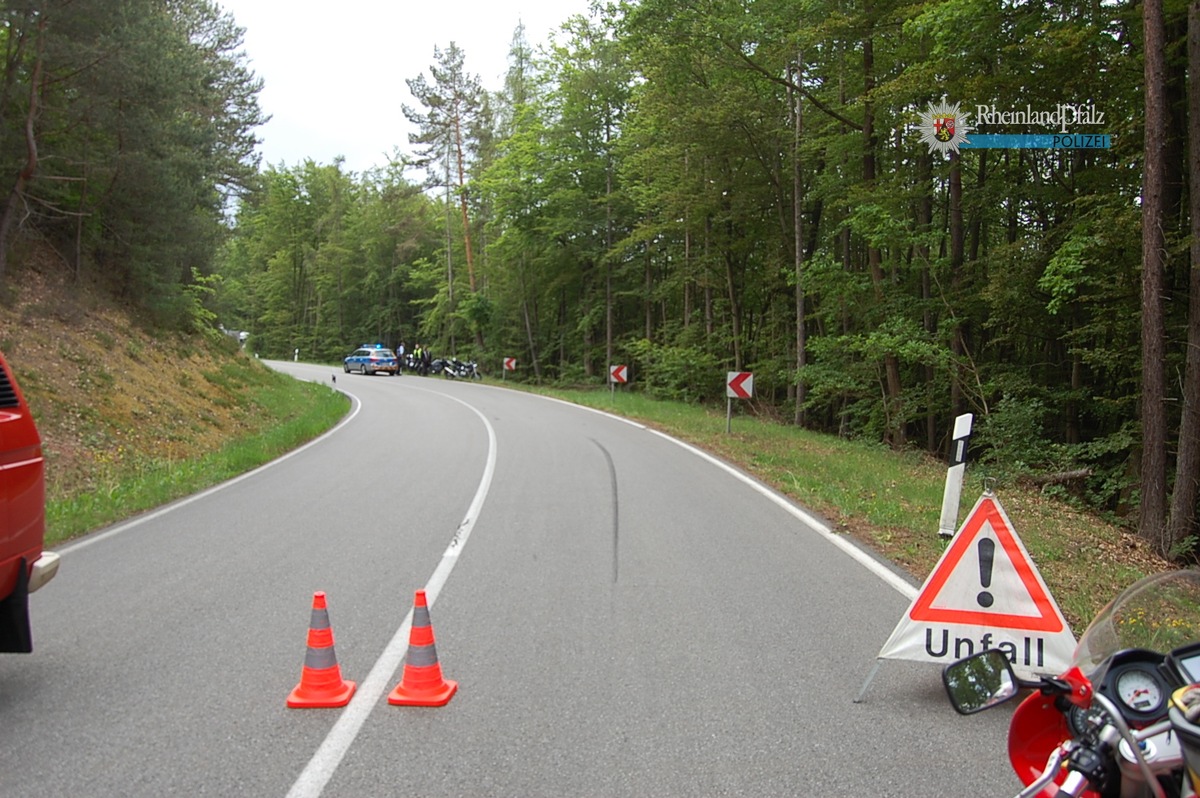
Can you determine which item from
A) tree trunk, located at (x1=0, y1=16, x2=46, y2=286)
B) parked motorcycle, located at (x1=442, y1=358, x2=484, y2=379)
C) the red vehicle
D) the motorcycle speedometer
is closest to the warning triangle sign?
the motorcycle speedometer

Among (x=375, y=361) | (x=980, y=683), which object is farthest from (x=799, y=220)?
(x=375, y=361)

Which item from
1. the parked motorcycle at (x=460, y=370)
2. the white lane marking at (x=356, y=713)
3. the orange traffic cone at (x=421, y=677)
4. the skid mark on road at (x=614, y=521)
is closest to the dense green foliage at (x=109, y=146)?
the skid mark on road at (x=614, y=521)

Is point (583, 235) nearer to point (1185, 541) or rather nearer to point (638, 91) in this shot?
point (638, 91)

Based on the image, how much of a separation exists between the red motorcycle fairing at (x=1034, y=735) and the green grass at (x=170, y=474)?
29.1 feet

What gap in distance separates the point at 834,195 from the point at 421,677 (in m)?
20.5

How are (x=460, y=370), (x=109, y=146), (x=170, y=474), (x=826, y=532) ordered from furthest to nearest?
1. (x=460, y=370)
2. (x=109, y=146)
3. (x=170, y=474)
4. (x=826, y=532)

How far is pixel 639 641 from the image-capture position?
5141mm

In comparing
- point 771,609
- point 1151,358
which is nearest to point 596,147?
point 1151,358

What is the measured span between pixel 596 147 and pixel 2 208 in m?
24.7

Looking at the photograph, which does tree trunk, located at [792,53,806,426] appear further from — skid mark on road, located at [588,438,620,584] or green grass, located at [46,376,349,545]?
green grass, located at [46,376,349,545]

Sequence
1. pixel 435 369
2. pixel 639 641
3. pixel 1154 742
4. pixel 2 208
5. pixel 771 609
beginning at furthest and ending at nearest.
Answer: pixel 435 369 → pixel 2 208 → pixel 771 609 → pixel 639 641 → pixel 1154 742

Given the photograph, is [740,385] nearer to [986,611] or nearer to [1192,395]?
[1192,395]

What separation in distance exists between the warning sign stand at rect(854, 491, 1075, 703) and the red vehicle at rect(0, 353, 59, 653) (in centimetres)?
447

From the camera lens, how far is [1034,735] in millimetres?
2486
